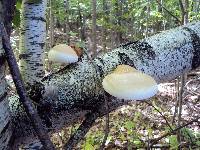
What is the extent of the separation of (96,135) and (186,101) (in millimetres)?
2362

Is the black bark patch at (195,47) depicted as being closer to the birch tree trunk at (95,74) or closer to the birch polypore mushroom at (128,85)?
the birch tree trunk at (95,74)

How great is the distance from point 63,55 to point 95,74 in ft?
0.70

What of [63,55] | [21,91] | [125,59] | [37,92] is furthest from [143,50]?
[21,91]

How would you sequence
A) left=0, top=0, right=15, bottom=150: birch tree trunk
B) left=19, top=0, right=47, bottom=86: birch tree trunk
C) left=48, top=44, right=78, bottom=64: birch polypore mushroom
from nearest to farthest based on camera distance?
left=0, top=0, right=15, bottom=150: birch tree trunk
left=48, top=44, right=78, bottom=64: birch polypore mushroom
left=19, top=0, right=47, bottom=86: birch tree trunk

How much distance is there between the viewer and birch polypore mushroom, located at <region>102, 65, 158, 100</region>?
1181 mm

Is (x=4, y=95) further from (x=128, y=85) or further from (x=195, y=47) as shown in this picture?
(x=195, y=47)

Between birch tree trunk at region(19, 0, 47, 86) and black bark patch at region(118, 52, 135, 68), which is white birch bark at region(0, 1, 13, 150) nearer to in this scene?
black bark patch at region(118, 52, 135, 68)

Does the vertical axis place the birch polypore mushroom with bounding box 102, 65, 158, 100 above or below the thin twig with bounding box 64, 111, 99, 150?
above

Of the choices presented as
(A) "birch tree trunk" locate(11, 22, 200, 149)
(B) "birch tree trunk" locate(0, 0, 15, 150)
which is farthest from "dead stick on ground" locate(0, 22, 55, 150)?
(A) "birch tree trunk" locate(11, 22, 200, 149)

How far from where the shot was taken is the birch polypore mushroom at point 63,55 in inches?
57.5

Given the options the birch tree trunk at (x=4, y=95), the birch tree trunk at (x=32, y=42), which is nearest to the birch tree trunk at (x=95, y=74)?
the birch tree trunk at (x=4, y=95)

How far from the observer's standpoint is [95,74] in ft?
4.50

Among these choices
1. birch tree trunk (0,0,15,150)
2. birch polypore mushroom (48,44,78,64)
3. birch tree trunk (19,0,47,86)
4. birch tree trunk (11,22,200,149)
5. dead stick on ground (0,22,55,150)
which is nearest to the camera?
dead stick on ground (0,22,55,150)

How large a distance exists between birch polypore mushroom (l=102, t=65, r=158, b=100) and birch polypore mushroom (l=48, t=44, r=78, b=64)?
0.30 meters
